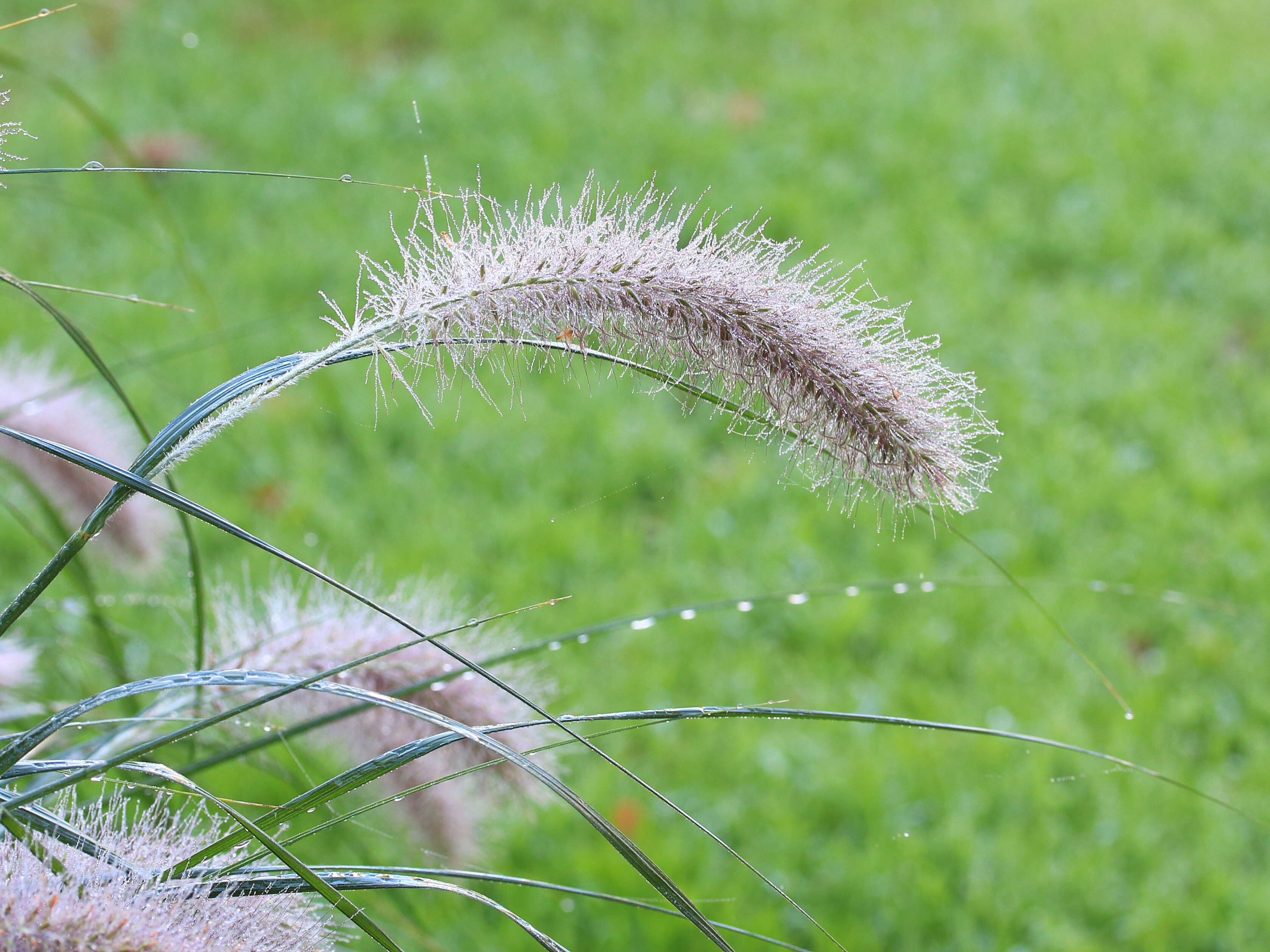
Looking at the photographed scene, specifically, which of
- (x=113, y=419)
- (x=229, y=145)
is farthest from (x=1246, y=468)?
(x=229, y=145)

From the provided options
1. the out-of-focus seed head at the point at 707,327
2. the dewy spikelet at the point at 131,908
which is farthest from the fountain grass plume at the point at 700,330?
the dewy spikelet at the point at 131,908

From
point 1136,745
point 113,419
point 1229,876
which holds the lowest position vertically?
point 113,419

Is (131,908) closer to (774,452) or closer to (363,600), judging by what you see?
(363,600)

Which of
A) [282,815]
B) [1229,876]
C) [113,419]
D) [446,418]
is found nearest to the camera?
[282,815]

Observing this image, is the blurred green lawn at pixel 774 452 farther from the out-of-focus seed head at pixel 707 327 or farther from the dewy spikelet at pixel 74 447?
the out-of-focus seed head at pixel 707 327

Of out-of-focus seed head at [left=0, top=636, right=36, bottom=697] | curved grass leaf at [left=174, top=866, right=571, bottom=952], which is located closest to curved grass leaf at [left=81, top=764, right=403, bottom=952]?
curved grass leaf at [left=174, top=866, right=571, bottom=952]

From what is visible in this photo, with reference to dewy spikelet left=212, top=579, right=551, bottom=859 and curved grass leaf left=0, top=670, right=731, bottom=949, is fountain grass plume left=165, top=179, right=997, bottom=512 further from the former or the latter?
dewy spikelet left=212, top=579, right=551, bottom=859

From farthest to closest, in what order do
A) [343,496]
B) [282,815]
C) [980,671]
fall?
[343,496] → [980,671] → [282,815]

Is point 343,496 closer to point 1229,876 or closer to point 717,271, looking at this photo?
point 1229,876
